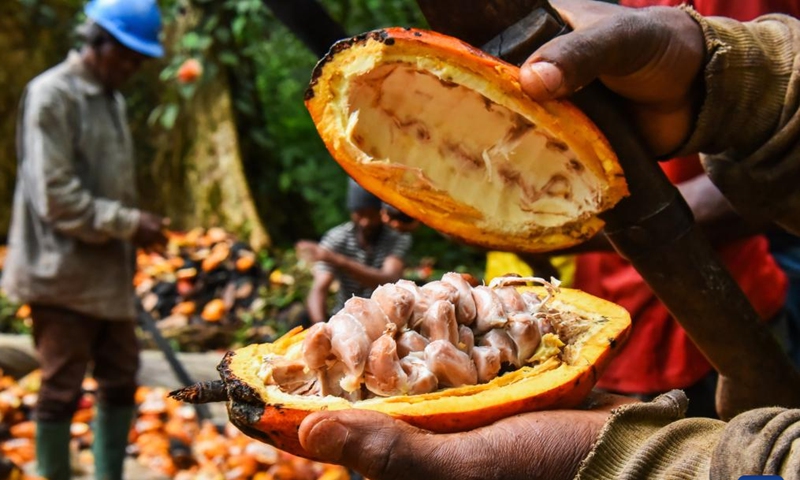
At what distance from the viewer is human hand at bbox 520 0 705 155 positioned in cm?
114

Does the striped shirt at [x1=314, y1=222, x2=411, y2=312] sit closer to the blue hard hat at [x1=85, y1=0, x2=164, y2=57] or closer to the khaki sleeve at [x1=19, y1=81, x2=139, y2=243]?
the khaki sleeve at [x1=19, y1=81, x2=139, y2=243]

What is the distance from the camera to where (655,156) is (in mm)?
1435

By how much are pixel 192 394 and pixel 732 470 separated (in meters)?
0.66

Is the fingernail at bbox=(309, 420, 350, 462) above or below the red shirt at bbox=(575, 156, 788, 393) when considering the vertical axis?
above

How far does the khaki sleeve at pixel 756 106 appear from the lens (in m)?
1.36

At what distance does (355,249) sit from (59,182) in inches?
51.0

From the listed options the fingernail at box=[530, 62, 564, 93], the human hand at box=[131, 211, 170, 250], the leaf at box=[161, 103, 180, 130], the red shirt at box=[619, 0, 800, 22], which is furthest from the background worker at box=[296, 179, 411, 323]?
the leaf at box=[161, 103, 180, 130]

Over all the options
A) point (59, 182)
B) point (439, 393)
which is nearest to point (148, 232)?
point (59, 182)

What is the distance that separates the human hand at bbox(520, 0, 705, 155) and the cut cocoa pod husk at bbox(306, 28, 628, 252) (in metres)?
0.06

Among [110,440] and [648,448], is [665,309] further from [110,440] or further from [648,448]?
→ [110,440]

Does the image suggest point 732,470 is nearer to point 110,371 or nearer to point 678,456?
point 678,456

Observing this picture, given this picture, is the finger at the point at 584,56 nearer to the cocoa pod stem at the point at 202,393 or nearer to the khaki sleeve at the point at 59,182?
the cocoa pod stem at the point at 202,393

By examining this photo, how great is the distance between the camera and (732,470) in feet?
2.88

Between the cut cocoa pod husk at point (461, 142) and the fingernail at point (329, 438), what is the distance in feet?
1.60
